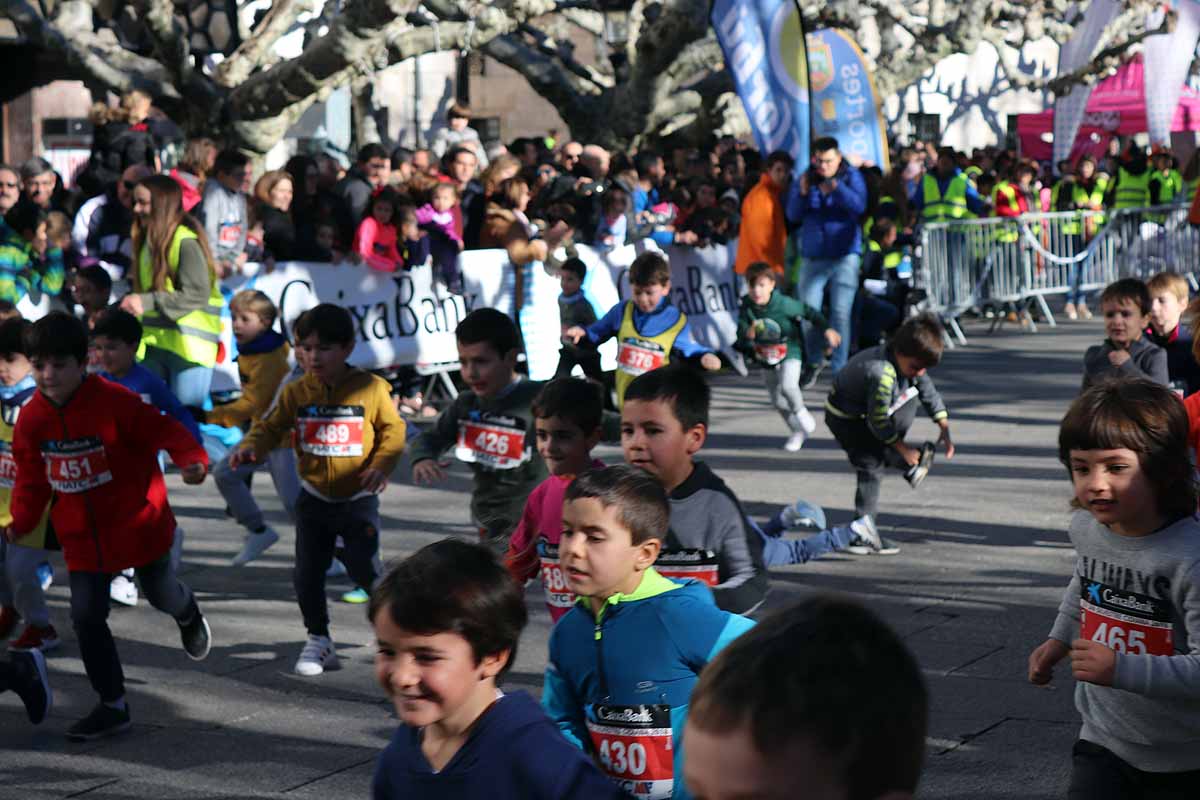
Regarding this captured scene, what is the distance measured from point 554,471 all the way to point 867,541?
149 inches

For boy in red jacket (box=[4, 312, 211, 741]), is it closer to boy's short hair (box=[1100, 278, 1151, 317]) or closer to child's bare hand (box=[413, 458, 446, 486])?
child's bare hand (box=[413, 458, 446, 486])

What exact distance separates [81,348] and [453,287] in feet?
25.6

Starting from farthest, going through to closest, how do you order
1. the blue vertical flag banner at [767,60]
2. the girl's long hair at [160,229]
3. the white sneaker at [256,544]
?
1. the blue vertical flag banner at [767,60]
2. the girl's long hair at [160,229]
3. the white sneaker at [256,544]

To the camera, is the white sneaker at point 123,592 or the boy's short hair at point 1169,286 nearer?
the boy's short hair at point 1169,286

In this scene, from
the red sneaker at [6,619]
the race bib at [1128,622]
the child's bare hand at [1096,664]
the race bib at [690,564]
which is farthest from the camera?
the red sneaker at [6,619]

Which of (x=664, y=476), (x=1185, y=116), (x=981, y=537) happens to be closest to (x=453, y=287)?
(x=981, y=537)

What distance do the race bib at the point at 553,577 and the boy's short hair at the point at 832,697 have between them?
3.24m

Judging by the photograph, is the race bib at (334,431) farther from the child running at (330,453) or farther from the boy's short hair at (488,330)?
the boy's short hair at (488,330)

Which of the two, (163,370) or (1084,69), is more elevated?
(1084,69)

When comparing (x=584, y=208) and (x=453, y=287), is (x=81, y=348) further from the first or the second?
(x=584, y=208)

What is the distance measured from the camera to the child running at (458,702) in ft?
9.46

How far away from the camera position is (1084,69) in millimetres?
31141

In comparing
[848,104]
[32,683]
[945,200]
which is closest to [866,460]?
[32,683]

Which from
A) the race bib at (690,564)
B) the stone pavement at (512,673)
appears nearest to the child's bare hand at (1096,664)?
the race bib at (690,564)
